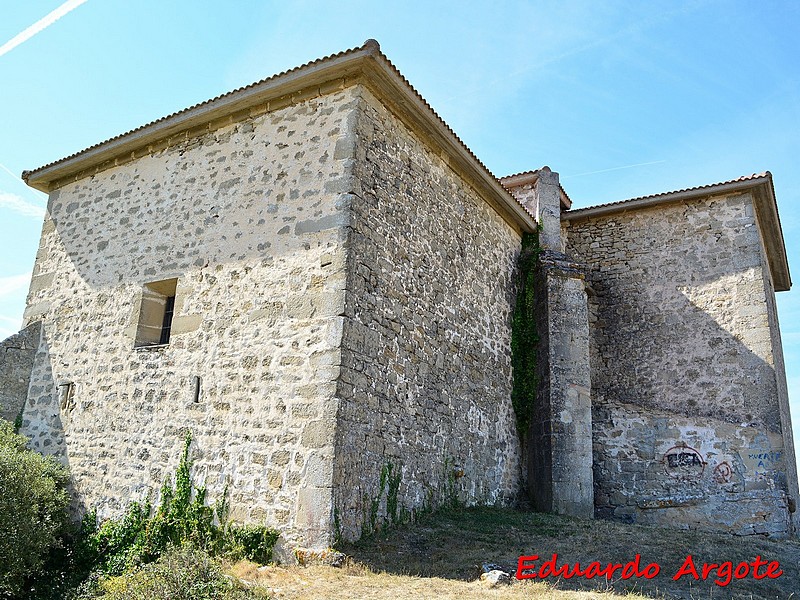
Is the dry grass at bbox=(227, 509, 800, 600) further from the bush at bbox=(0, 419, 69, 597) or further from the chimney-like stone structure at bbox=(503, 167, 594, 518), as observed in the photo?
the bush at bbox=(0, 419, 69, 597)

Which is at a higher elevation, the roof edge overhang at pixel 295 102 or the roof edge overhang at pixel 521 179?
the roof edge overhang at pixel 521 179

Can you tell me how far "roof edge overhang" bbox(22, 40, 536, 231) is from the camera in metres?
8.22

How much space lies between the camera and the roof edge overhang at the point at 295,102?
324 inches

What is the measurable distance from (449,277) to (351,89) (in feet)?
9.77

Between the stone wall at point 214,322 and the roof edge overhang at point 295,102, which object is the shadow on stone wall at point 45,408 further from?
the roof edge overhang at point 295,102

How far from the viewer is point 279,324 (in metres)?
7.79

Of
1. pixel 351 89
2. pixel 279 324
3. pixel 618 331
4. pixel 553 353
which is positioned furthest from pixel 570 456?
pixel 351 89

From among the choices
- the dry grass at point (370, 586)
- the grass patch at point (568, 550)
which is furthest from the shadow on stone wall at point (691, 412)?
the dry grass at point (370, 586)

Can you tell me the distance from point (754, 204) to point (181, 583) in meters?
11.7

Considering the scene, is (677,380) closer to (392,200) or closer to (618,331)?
(618,331)

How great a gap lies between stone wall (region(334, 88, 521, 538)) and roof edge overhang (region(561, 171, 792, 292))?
3.45 m

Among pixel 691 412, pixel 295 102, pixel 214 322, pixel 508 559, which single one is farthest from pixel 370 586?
pixel 691 412

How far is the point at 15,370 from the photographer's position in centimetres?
1013

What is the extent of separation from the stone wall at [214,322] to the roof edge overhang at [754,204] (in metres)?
7.19
